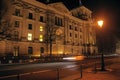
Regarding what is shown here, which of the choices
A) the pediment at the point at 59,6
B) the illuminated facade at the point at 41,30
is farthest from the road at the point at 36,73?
the pediment at the point at 59,6

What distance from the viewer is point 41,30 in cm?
5541

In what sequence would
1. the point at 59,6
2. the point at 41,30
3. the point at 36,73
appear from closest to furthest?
1. the point at 36,73
2. the point at 41,30
3. the point at 59,6

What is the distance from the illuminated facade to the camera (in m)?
45.8

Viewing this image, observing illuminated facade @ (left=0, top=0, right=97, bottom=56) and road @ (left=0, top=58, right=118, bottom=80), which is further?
illuminated facade @ (left=0, top=0, right=97, bottom=56)

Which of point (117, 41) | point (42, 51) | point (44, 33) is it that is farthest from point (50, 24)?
point (117, 41)

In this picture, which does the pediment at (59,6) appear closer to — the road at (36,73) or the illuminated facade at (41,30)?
the illuminated facade at (41,30)

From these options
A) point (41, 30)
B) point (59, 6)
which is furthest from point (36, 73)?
point (59, 6)

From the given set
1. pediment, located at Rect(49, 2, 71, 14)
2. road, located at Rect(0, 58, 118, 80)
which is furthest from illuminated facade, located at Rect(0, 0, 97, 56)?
road, located at Rect(0, 58, 118, 80)

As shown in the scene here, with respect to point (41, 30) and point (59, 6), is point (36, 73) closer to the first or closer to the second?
point (41, 30)

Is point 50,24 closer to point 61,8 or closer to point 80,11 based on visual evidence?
point 61,8

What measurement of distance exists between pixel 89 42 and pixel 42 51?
37838 millimetres

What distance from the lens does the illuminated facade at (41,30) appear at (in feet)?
150

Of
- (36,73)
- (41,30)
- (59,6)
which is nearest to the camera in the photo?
(36,73)

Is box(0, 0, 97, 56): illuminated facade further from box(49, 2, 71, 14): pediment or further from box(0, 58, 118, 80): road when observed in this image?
box(0, 58, 118, 80): road
